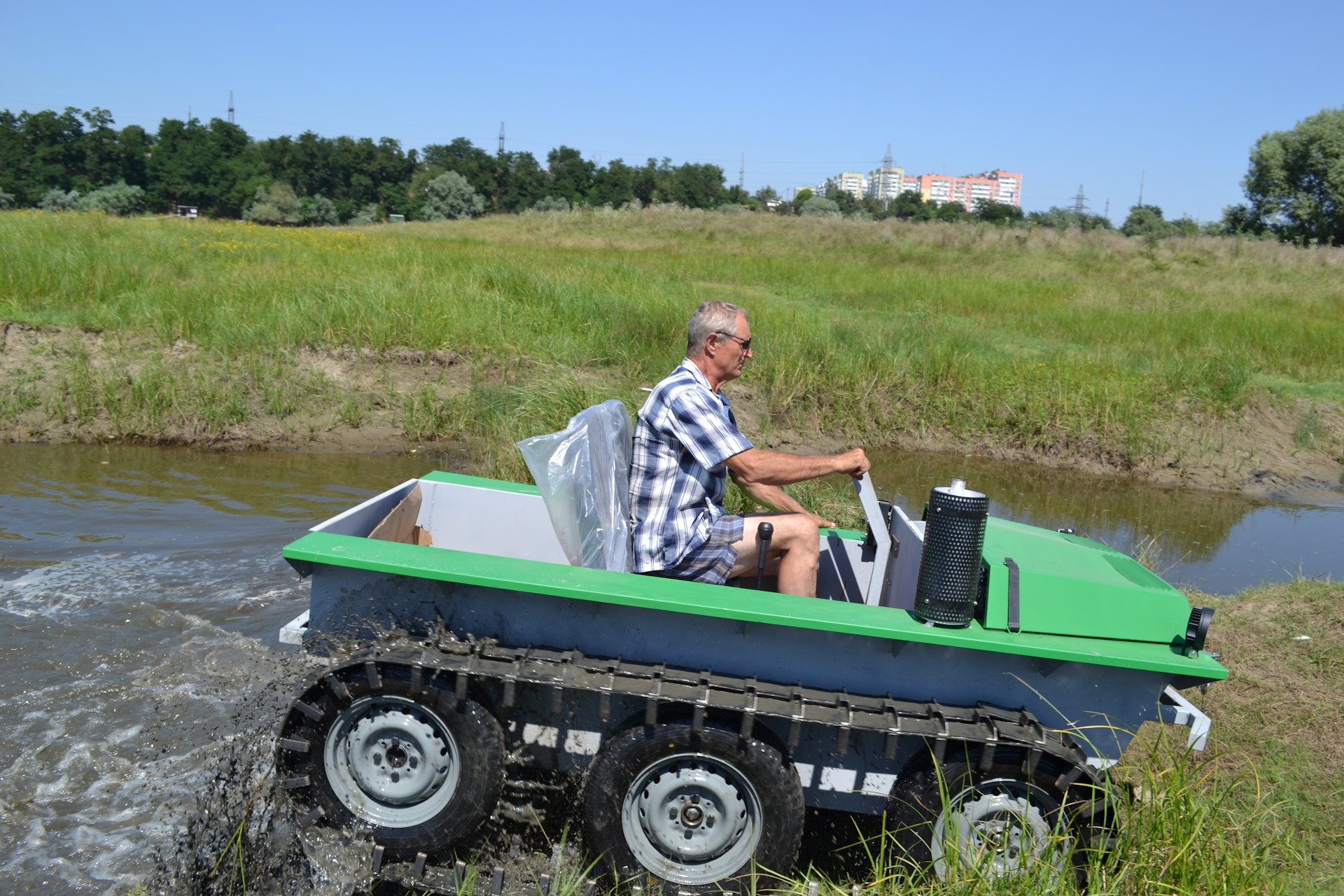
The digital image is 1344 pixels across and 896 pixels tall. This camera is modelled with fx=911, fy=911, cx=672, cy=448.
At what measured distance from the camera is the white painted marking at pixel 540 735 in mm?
3137

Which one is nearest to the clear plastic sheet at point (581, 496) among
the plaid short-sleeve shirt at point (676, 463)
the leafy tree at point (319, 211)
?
the plaid short-sleeve shirt at point (676, 463)

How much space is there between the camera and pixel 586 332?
10320 millimetres

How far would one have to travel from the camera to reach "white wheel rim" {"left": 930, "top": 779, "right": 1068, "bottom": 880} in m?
2.78

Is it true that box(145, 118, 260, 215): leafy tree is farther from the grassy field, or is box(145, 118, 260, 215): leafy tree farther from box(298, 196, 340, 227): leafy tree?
the grassy field

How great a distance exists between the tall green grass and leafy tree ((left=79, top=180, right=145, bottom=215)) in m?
30.0

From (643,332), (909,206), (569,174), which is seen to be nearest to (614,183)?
(569,174)

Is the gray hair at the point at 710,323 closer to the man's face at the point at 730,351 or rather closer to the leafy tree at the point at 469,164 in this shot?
the man's face at the point at 730,351

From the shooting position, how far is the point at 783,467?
138 inches

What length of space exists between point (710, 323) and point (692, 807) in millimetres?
1796

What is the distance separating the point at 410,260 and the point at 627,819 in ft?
40.2

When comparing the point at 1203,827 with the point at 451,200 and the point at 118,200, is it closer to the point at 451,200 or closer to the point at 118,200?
the point at 118,200

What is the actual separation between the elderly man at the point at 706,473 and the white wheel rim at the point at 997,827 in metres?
0.97

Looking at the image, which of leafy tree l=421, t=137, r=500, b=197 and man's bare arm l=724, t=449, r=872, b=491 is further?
leafy tree l=421, t=137, r=500, b=197

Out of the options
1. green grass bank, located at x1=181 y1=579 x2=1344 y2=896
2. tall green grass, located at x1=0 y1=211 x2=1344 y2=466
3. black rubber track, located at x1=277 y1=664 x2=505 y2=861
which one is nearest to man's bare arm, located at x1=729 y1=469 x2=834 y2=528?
green grass bank, located at x1=181 y1=579 x2=1344 y2=896
